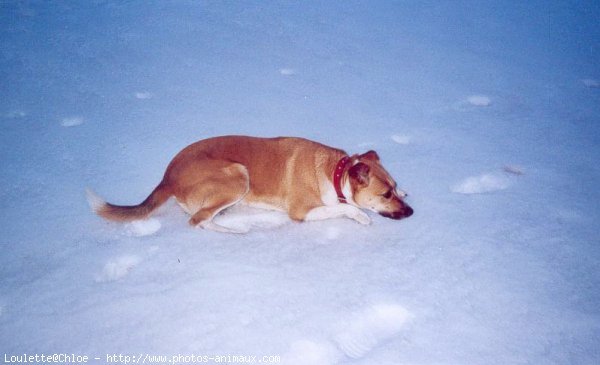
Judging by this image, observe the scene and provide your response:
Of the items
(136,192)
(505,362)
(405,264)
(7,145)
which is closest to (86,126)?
(7,145)

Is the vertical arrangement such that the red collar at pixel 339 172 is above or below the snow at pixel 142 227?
above

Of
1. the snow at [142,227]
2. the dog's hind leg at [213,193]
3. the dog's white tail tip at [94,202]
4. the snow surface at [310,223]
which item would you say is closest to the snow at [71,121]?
the snow surface at [310,223]

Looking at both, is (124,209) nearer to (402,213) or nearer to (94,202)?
(94,202)

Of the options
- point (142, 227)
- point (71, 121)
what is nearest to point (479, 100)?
point (142, 227)

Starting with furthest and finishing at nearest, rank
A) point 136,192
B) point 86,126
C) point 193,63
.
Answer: point 193,63
point 86,126
point 136,192

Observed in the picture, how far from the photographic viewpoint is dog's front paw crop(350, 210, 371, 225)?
3.35 metres

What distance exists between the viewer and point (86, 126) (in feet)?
15.1

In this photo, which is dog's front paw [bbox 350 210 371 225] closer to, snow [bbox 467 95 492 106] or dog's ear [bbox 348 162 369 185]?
dog's ear [bbox 348 162 369 185]

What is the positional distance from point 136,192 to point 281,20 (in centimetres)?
533

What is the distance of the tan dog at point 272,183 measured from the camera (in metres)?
3.20

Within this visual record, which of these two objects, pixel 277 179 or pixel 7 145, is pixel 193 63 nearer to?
pixel 7 145

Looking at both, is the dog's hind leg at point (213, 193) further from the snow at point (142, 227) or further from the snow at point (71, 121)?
the snow at point (71, 121)

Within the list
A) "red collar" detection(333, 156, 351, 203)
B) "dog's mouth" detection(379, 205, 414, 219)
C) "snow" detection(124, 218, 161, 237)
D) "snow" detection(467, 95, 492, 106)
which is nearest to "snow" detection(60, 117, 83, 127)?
"snow" detection(124, 218, 161, 237)

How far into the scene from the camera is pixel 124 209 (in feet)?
10.5
